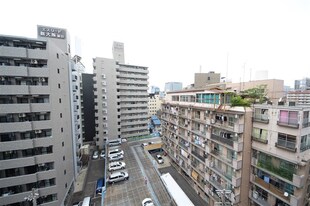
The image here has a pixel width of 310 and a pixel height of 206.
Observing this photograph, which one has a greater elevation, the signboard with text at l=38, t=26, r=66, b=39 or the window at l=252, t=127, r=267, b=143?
the signboard with text at l=38, t=26, r=66, b=39

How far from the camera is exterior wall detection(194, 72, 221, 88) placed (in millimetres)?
30388

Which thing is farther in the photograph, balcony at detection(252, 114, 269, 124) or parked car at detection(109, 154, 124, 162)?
parked car at detection(109, 154, 124, 162)

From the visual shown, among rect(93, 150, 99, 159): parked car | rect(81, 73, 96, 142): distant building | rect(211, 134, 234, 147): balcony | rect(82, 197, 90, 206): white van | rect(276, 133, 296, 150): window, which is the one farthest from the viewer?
rect(81, 73, 96, 142): distant building

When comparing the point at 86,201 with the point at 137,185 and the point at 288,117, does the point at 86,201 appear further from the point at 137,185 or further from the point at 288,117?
the point at 288,117

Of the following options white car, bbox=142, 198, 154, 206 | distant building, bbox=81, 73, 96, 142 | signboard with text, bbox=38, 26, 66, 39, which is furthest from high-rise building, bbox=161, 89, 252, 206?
distant building, bbox=81, 73, 96, 142

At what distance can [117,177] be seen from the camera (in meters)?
24.9

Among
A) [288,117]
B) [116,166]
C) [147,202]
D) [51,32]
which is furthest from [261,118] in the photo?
[51,32]

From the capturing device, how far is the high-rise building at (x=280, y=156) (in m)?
12.4

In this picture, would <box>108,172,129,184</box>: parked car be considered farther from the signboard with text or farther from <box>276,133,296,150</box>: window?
the signboard with text

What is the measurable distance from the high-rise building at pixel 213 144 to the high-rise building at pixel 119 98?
22061mm

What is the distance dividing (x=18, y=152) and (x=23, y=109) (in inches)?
224

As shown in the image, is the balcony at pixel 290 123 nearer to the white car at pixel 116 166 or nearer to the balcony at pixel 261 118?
the balcony at pixel 261 118

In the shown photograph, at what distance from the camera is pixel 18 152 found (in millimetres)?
17219

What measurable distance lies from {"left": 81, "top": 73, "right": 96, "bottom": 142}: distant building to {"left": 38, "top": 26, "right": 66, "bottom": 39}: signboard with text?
21.3 meters
